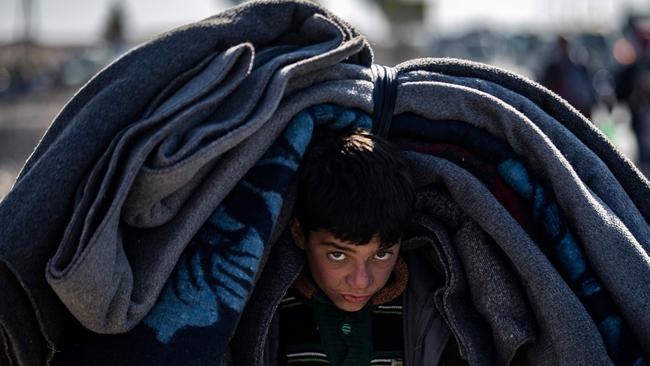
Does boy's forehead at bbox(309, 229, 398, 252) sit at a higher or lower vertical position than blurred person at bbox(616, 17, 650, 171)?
higher

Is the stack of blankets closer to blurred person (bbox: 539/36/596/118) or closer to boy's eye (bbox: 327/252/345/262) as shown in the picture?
boy's eye (bbox: 327/252/345/262)

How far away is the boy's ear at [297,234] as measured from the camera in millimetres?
3088

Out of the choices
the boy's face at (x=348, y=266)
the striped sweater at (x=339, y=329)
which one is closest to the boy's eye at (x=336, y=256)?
the boy's face at (x=348, y=266)

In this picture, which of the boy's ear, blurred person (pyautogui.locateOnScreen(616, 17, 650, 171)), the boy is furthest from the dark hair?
blurred person (pyautogui.locateOnScreen(616, 17, 650, 171))

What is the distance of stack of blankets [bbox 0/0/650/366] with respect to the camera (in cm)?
272

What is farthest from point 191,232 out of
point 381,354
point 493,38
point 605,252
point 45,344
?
point 493,38

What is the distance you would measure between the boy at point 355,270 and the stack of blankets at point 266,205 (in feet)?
0.22

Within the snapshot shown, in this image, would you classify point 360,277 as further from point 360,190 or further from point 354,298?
point 360,190

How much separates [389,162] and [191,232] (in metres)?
0.50

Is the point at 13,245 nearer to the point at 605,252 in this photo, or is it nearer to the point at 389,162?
the point at 389,162

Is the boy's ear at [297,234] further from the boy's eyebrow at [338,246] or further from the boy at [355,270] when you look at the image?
the boy's eyebrow at [338,246]

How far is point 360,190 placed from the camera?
9.53 feet

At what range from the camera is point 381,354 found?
311 centimetres

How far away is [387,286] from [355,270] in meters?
0.19
